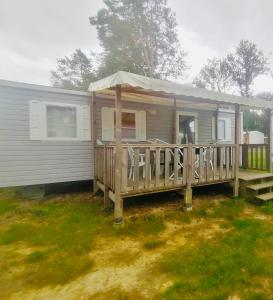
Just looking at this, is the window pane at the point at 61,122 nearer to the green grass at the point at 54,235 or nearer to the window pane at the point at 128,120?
the window pane at the point at 128,120

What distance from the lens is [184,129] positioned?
25.7ft

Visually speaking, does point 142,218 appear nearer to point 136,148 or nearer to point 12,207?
point 136,148

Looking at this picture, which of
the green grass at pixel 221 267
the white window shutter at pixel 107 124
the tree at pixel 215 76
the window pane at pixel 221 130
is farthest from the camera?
the tree at pixel 215 76

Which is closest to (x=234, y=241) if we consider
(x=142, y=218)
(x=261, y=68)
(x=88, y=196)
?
(x=142, y=218)

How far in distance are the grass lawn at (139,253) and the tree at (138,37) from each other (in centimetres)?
1187

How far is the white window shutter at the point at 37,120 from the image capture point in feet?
16.7

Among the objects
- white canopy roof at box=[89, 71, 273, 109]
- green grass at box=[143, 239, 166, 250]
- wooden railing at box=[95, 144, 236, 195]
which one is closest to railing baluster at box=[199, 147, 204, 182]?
wooden railing at box=[95, 144, 236, 195]

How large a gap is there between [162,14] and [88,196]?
1332 cm

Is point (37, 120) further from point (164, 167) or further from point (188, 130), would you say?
point (188, 130)

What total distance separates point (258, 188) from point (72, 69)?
67.4ft

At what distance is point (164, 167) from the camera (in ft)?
14.7

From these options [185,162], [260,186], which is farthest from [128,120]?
[260,186]

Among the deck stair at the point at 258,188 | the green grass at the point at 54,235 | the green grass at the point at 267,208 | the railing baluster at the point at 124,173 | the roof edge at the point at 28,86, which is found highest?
the roof edge at the point at 28,86

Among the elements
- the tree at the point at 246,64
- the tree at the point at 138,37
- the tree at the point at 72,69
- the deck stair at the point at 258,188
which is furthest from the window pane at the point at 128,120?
the tree at the point at 246,64
